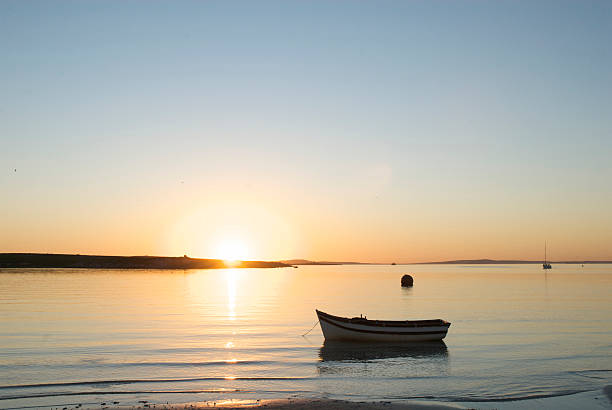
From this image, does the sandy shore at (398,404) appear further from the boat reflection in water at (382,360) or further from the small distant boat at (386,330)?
the small distant boat at (386,330)

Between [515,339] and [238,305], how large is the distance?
40.1 metres

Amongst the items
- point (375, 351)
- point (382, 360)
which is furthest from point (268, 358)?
point (375, 351)

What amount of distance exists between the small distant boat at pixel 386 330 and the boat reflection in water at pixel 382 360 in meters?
0.45

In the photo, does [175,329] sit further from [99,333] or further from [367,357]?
[367,357]

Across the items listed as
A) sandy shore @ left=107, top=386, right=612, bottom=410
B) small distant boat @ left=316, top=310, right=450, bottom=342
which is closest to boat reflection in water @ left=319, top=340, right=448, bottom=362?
small distant boat @ left=316, top=310, right=450, bottom=342

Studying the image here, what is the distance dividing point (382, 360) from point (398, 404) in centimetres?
1193

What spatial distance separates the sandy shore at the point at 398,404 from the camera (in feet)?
67.2

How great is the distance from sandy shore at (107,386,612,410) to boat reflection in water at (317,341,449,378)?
21.2 feet

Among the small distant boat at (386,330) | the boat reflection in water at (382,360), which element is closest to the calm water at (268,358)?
the boat reflection in water at (382,360)

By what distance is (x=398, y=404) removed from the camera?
21.2 meters

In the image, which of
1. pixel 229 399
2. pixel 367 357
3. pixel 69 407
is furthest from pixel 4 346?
pixel 367 357

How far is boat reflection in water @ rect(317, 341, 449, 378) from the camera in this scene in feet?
95.8

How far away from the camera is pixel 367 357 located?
3409 centimetres

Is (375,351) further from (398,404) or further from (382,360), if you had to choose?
(398,404)
